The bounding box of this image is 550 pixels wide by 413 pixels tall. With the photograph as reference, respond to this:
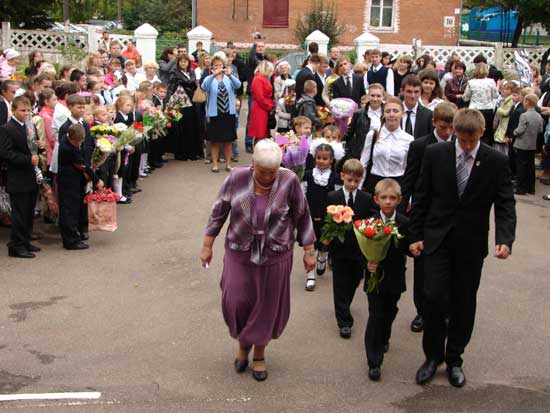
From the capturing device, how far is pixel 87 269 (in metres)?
8.79

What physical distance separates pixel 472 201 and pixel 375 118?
352cm

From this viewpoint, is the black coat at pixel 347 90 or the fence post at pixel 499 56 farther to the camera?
the fence post at pixel 499 56

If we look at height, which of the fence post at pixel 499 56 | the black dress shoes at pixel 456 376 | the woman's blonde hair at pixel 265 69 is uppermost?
the fence post at pixel 499 56

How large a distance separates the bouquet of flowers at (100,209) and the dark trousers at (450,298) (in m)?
4.89

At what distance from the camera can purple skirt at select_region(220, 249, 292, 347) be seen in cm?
590

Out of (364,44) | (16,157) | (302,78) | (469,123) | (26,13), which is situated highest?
(26,13)

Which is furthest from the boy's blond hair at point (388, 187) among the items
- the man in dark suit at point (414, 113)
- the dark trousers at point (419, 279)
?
the man in dark suit at point (414, 113)

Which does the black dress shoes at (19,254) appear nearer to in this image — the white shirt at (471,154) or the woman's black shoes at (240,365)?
the woman's black shoes at (240,365)

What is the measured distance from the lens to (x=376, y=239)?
5.96 meters

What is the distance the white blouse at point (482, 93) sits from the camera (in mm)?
14500

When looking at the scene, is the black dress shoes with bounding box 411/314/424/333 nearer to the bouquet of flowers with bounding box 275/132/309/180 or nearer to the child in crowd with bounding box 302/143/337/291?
the child in crowd with bounding box 302/143/337/291

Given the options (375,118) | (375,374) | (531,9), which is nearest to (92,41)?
(531,9)

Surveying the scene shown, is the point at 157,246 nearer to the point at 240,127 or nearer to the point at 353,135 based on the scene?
the point at 353,135

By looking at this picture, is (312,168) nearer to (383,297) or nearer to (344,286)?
(344,286)
